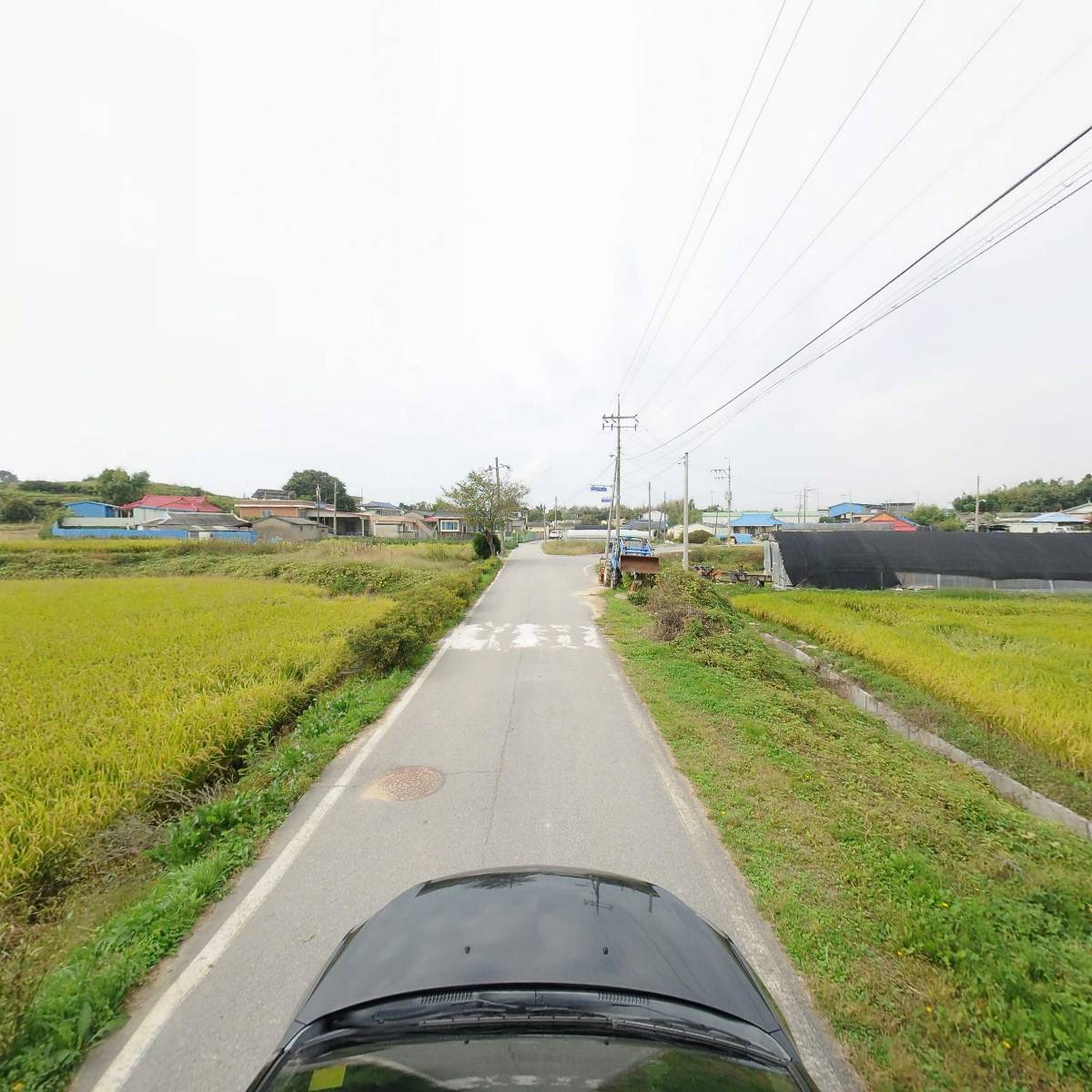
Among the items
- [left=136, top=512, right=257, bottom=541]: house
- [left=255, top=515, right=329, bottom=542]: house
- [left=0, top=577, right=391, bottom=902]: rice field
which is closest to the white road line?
[left=0, top=577, right=391, bottom=902]: rice field

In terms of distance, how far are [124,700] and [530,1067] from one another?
21.9 ft

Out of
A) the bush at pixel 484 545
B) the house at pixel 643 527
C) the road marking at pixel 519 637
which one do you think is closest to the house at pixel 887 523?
the house at pixel 643 527

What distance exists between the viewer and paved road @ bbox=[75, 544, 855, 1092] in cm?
223

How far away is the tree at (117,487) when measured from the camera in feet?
205

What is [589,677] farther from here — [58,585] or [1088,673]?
[58,585]

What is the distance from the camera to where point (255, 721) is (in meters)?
5.44

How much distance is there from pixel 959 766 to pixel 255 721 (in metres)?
8.02

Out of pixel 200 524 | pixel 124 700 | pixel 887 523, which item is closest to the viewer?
pixel 124 700

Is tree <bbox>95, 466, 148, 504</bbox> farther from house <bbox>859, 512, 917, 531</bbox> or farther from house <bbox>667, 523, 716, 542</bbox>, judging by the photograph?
house <bbox>859, 512, 917, 531</bbox>

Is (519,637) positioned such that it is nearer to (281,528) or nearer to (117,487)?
(281,528)

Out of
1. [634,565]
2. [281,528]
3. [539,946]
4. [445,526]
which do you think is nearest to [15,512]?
[281,528]

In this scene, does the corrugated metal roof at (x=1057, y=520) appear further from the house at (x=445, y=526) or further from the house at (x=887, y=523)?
the house at (x=445, y=526)

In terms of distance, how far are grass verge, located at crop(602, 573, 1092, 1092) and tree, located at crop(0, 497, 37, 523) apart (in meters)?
69.1

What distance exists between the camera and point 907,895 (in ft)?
9.89
